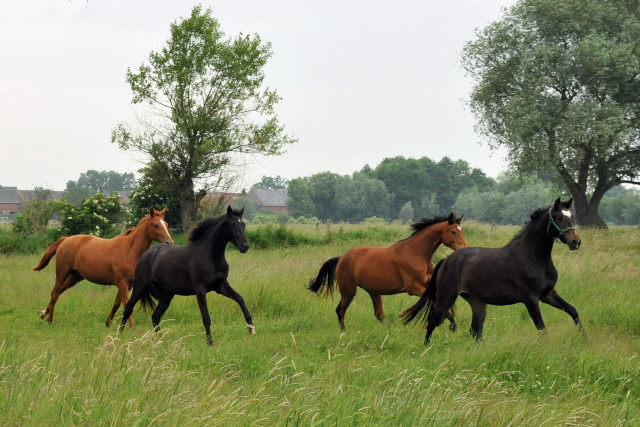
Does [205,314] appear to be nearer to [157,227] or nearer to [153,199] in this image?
[157,227]

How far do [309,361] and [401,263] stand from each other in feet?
11.6

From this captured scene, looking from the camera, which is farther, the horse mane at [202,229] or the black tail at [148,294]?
the black tail at [148,294]

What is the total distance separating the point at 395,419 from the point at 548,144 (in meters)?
32.1

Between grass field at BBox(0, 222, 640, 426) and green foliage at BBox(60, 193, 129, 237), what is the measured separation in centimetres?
964

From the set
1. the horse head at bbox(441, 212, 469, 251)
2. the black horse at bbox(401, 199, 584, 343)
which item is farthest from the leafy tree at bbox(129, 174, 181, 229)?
the black horse at bbox(401, 199, 584, 343)

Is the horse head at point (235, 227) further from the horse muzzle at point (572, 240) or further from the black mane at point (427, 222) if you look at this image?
the horse muzzle at point (572, 240)

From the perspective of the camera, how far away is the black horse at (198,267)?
1043 centimetres

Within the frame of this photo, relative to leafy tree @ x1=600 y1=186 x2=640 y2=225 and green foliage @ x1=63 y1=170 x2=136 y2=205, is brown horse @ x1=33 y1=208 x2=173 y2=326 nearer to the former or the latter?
leafy tree @ x1=600 y1=186 x2=640 y2=225

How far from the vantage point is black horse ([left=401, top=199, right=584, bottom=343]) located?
930 centimetres

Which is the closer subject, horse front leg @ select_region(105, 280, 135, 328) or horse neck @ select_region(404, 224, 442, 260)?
horse neck @ select_region(404, 224, 442, 260)

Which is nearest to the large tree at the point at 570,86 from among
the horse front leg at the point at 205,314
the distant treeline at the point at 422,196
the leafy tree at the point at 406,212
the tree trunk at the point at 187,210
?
the tree trunk at the point at 187,210

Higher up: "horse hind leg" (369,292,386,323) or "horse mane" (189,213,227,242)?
"horse mane" (189,213,227,242)

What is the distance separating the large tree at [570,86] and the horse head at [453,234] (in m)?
23.4

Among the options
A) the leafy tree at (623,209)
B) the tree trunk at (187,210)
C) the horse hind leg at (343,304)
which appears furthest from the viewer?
the leafy tree at (623,209)
